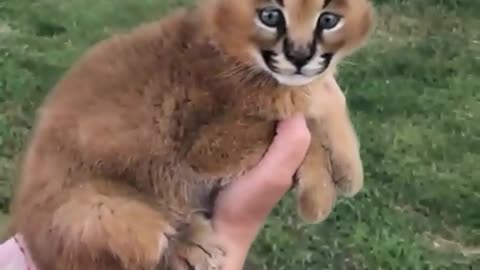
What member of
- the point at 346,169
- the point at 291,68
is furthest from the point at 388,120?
the point at 291,68

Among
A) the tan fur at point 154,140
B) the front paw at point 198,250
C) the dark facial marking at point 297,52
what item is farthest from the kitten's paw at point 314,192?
the dark facial marking at point 297,52

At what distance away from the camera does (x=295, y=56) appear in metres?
1.62

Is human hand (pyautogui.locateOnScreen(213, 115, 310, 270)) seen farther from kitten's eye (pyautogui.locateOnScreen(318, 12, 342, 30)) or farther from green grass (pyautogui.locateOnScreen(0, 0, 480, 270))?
green grass (pyautogui.locateOnScreen(0, 0, 480, 270))

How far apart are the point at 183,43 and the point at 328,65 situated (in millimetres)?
256

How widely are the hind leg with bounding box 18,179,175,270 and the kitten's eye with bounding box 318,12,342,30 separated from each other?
15.9 inches

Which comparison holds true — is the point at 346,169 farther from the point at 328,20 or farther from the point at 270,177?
the point at 328,20

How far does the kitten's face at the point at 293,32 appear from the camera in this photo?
163 cm

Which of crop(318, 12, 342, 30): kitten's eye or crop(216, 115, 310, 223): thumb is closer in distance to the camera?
crop(318, 12, 342, 30): kitten's eye

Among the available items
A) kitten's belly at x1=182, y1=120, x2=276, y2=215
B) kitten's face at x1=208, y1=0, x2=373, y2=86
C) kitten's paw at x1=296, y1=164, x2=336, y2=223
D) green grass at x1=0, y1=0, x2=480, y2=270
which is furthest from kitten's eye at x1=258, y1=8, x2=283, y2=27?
green grass at x1=0, y1=0, x2=480, y2=270

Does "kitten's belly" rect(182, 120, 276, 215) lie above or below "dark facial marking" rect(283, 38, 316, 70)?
below

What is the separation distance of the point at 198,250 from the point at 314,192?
23 centimetres

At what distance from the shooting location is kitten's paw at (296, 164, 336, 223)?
1845mm

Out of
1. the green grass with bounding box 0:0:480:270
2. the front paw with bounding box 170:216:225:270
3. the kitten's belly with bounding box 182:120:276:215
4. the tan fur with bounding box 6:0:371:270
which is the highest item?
the tan fur with bounding box 6:0:371:270

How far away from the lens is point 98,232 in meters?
1.65
